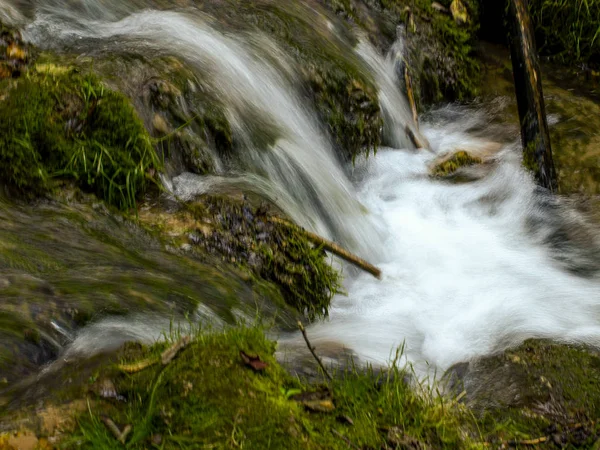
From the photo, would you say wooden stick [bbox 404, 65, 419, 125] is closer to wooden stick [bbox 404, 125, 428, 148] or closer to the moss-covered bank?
wooden stick [bbox 404, 125, 428, 148]

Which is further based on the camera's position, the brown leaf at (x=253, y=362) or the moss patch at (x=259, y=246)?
the moss patch at (x=259, y=246)

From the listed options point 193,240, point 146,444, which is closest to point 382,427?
point 146,444

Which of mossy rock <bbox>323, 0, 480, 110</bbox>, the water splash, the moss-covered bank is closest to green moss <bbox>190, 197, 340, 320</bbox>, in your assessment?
the water splash

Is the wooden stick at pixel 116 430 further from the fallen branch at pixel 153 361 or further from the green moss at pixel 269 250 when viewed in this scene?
the green moss at pixel 269 250

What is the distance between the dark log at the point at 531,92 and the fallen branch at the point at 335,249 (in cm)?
173

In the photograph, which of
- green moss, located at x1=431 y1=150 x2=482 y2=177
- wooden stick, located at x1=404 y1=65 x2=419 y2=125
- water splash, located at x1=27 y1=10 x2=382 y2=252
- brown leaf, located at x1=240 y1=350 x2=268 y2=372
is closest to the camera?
brown leaf, located at x1=240 y1=350 x2=268 y2=372

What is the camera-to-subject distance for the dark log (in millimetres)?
5477

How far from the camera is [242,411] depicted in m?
2.35

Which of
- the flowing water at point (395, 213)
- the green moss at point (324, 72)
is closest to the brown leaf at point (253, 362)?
the flowing water at point (395, 213)

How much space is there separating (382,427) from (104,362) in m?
0.97

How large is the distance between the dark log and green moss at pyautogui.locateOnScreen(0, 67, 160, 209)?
2.84 m

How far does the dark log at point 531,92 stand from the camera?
548 centimetres

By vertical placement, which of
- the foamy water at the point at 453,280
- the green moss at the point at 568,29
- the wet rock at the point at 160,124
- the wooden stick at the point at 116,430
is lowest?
the foamy water at the point at 453,280

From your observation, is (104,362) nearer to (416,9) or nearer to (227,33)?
(227,33)
